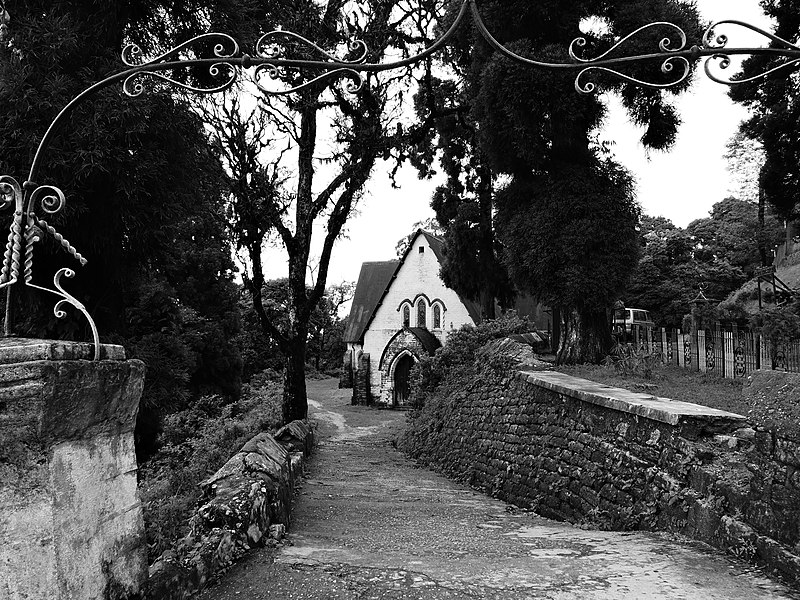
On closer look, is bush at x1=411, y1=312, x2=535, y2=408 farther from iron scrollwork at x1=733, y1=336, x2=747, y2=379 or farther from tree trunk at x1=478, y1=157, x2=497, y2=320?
tree trunk at x1=478, y1=157, x2=497, y2=320

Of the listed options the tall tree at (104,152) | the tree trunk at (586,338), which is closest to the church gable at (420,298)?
the tree trunk at (586,338)

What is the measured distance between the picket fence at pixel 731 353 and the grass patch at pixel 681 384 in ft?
1.38

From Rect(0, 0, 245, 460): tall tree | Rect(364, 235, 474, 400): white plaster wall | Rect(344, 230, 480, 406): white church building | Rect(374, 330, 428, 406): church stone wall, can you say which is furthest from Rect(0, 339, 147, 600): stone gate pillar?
Rect(364, 235, 474, 400): white plaster wall

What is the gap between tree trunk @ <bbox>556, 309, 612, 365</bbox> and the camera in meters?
13.2

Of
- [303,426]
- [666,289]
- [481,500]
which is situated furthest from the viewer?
[666,289]

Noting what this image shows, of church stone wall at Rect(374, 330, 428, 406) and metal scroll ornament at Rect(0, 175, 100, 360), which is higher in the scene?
metal scroll ornament at Rect(0, 175, 100, 360)

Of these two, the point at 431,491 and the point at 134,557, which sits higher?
the point at 134,557

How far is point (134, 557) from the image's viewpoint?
2.74 metres

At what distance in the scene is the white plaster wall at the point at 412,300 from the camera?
→ 3238cm

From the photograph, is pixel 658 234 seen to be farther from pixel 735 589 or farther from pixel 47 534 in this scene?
pixel 47 534

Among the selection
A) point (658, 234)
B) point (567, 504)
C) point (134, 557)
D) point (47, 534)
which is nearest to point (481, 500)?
point (567, 504)

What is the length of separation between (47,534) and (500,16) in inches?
547

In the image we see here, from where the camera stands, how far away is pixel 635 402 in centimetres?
641

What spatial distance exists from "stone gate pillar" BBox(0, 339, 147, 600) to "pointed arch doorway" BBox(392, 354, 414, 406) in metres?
28.1
